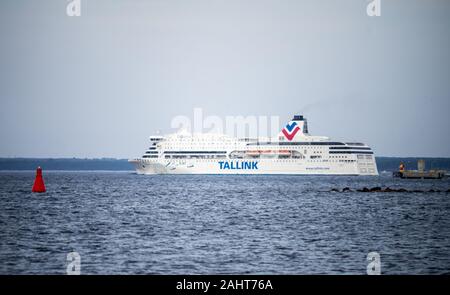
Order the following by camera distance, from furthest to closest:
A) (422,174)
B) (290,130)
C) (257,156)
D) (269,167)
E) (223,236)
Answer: (290,130), (257,156), (269,167), (422,174), (223,236)

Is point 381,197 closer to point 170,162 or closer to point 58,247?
point 58,247

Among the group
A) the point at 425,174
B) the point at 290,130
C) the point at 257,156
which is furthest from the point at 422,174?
the point at 257,156

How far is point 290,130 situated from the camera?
418ft

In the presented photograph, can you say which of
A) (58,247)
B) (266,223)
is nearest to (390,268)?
(58,247)

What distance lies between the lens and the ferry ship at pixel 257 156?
121 meters

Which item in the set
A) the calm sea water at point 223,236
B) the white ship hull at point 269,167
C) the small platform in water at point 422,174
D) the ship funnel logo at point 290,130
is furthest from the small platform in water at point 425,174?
the calm sea water at point 223,236

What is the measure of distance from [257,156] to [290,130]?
28.9ft

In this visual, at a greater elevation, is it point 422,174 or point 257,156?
point 257,156

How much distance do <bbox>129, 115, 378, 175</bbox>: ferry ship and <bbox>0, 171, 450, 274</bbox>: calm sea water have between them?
64.7 m

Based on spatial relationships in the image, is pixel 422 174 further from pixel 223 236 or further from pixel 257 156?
pixel 223 236

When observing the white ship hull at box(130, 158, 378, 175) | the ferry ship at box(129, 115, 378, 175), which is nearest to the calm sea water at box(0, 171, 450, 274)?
the white ship hull at box(130, 158, 378, 175)

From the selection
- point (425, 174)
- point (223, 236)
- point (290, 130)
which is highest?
point (290, 130)

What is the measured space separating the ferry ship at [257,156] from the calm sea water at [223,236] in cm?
6472

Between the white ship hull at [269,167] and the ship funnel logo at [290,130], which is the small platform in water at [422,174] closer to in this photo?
the white ship hull at [269,167]
